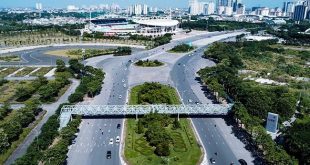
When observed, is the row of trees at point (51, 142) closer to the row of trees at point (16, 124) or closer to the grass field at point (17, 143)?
the grass field at point (17, 143)

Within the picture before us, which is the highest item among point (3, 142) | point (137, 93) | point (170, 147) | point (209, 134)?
point (137, 93)

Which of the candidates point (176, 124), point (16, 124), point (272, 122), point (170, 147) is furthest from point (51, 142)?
point (272, 122)

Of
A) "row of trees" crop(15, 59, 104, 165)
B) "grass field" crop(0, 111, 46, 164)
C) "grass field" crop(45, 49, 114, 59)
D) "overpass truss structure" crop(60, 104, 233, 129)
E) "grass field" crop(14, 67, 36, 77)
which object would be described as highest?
"grass field" crop(45, 49, 114, 59)

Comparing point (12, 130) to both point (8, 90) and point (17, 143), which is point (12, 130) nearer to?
point (17, 143)

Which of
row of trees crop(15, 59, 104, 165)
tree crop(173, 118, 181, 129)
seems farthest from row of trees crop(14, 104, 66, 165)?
tree crop(173, 118, 181, 129)

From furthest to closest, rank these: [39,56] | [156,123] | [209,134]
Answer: [39,56]
[209,134]
[156,123]

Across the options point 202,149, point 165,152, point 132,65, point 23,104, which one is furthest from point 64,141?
point 132,65

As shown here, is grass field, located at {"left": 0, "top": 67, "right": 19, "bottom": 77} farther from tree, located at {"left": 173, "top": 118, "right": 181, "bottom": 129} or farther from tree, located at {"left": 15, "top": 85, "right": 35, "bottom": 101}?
tree, located at {"left": 173, "top": 118, "right": 181, "bottom": 129}

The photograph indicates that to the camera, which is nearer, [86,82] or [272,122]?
[272,122]
